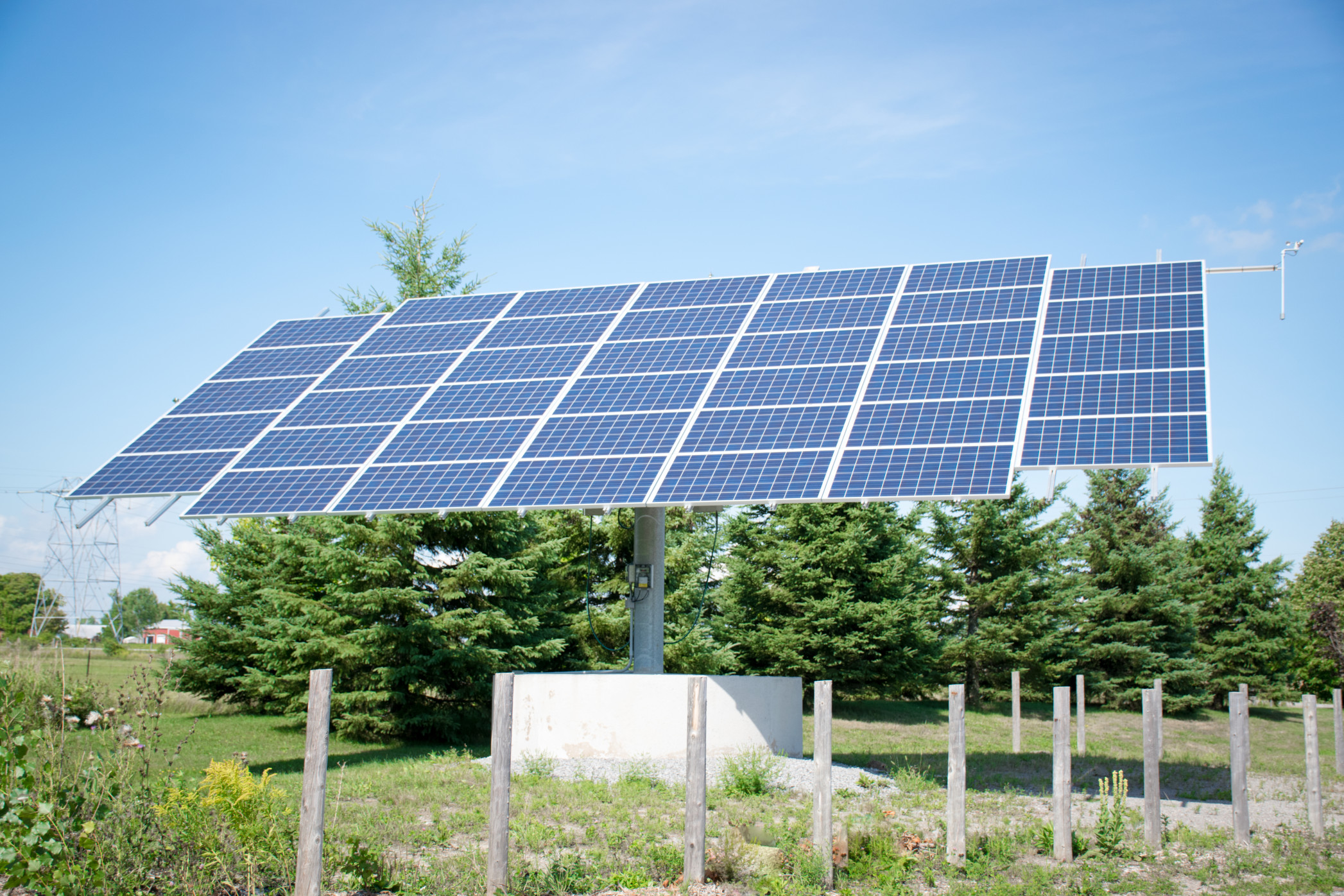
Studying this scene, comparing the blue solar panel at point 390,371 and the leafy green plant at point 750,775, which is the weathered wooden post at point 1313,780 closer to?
the leafy green plant at point 750,775

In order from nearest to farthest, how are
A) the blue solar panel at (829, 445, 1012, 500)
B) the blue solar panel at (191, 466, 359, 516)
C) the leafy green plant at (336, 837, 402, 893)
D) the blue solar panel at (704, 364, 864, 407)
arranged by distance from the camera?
the leafy green plant at (336, 837, 402, 893)
the blue solar panel at (829, 445, 1012, 500)
the blue solar panel at (191, 466, 359, 516)
the blue solar panel at (704, 364, 864, 407)

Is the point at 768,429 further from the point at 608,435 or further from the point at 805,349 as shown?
the point at 805,349

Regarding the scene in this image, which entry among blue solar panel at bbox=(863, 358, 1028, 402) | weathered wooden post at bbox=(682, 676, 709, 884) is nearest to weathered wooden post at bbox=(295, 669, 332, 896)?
weathered wooden post at bbox=(682, 676, 709, 884)

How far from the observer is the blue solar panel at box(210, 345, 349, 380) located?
22.2 m

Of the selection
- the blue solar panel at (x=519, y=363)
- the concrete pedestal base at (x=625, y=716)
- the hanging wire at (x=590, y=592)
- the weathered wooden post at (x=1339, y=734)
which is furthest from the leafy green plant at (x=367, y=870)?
the weathered wooden post at (x=1339, y=734)

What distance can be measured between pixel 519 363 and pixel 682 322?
11.4ft

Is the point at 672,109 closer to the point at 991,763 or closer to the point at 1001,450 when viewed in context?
the point at 1001,450

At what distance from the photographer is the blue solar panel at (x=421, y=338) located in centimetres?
2205

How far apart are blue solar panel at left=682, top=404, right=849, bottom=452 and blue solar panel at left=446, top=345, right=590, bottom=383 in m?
4.00

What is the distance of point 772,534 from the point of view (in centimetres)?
3781

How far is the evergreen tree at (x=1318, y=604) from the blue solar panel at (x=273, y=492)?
35130 millimetres

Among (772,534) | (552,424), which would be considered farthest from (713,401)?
(772,534)

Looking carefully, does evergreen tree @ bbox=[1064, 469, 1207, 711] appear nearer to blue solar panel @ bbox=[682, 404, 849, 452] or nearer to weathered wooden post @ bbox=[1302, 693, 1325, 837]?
weathered wooden post @ bbox=[1302, 693, 1325, 837]

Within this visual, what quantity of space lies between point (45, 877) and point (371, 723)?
17.9 m
